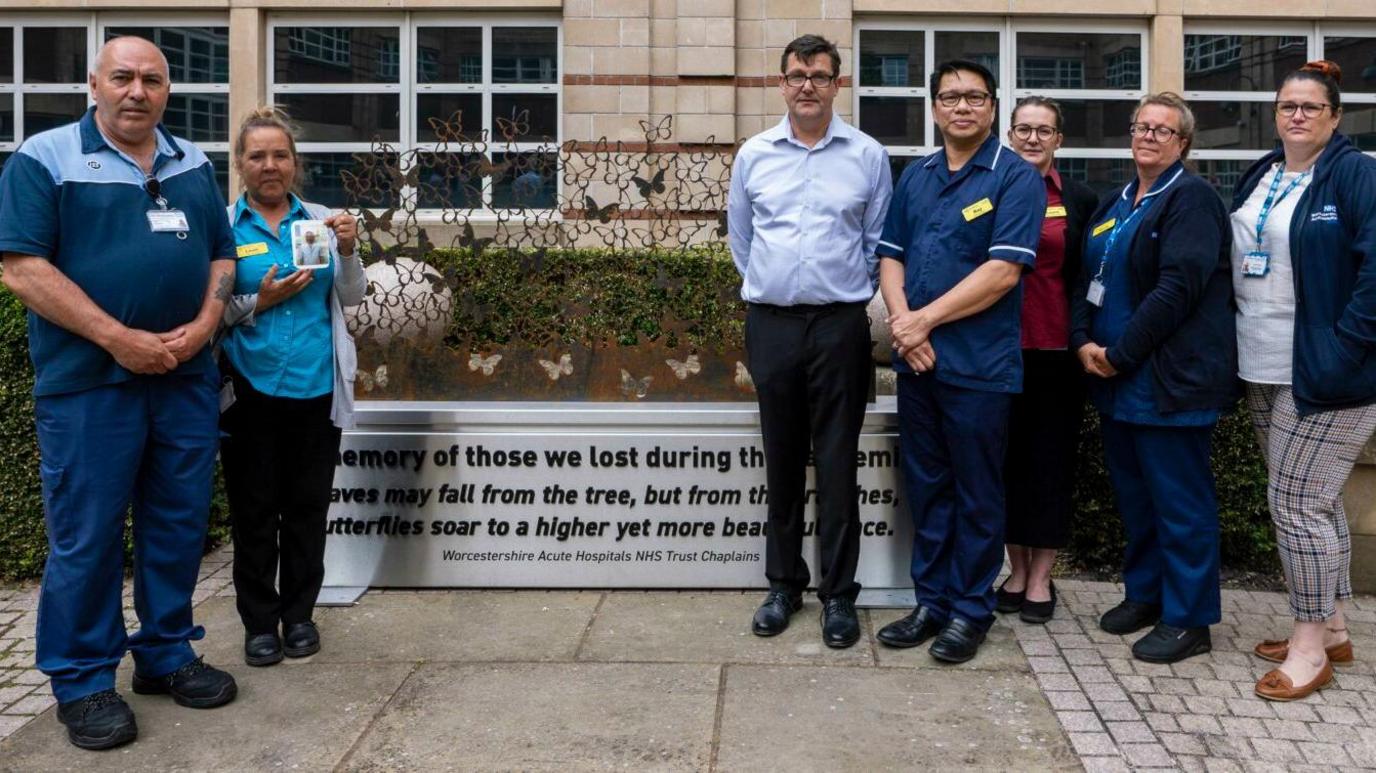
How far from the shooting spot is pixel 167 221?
153 inches

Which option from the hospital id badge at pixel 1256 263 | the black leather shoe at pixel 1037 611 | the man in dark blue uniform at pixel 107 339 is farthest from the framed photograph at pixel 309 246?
the hospital id badge at pixel 1256 263

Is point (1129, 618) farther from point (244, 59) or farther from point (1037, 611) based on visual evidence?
point (244, 59)

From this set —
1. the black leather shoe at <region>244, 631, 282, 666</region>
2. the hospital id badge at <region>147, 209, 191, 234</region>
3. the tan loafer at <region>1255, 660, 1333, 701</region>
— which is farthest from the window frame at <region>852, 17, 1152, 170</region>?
the hospital id badge at <region>147, 209, 191, 234</region>

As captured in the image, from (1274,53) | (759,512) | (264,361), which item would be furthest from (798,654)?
(1274,53)

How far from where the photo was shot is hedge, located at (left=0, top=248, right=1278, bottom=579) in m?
5.50

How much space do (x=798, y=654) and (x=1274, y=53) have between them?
31.4 ft

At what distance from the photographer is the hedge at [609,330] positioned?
5500 millimetres

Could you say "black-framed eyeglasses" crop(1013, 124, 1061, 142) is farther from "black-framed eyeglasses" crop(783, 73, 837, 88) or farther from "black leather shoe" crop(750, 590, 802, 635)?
"black leather shoe" crop(750, 590, 802, 635)

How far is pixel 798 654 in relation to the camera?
4.60 metres

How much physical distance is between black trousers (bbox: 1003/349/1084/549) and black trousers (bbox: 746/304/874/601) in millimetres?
639

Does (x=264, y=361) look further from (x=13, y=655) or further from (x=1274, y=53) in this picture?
(x=1274, y=53)

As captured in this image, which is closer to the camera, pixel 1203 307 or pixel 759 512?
pixel 1203 307

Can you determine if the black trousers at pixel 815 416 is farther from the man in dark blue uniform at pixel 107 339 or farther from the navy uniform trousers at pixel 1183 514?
the man in dark blue uniform at pixel 107 339

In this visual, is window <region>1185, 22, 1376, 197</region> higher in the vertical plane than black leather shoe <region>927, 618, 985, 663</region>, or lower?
higher
